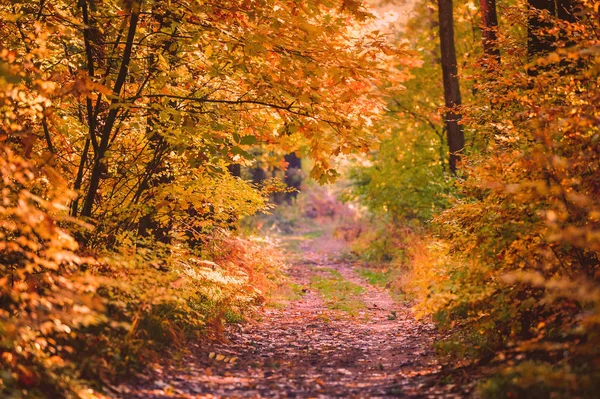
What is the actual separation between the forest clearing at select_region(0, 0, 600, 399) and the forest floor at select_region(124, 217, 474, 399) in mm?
50

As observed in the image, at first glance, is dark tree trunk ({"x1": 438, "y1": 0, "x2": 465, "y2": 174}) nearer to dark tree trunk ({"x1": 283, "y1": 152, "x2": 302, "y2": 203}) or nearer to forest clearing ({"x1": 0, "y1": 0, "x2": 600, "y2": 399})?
forest clearing ({"x1": 0, "y1": 0, "x2": 600, "y2": 399})

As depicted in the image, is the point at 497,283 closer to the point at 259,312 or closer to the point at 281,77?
the point at 281,77

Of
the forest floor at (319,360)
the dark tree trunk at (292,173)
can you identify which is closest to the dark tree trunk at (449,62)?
the forest floor at (319,360)

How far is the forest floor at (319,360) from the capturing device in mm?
5891

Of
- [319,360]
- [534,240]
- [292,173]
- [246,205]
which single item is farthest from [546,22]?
[292,173]

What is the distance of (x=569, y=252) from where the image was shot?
6.05 meters

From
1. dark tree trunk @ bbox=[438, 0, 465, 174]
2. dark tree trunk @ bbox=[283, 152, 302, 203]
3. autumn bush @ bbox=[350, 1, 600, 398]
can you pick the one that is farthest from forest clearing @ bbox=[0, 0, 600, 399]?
dark tree trunk @ bbox=[283, 152, 302, 203]

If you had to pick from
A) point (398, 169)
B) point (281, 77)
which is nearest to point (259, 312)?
point (281, 77)

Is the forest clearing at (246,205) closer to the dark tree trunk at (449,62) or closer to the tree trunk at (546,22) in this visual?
the tree trunk at (546,22)

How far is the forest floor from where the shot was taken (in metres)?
5.89

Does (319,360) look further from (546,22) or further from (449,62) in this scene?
(449,62)

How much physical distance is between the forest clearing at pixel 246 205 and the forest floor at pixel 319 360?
0.16 feet

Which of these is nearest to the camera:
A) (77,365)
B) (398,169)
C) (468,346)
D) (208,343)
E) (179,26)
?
(77,365)

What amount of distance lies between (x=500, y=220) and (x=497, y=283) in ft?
2.24
